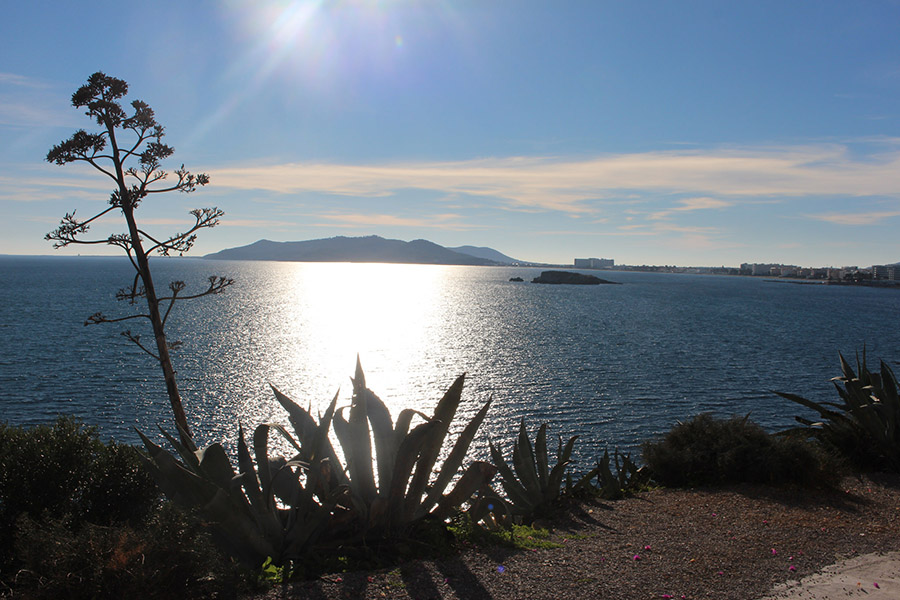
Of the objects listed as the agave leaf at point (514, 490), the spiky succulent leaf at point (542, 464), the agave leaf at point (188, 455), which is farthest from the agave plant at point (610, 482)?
the agave leaf at point (188, 455)

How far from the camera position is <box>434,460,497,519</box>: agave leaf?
5270mm

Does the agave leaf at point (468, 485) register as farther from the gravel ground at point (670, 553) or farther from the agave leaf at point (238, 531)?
the agave leaf at point (238, 531)

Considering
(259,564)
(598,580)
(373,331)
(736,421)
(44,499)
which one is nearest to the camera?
(598,580)

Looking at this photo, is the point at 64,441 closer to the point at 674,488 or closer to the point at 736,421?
the point at 674,488

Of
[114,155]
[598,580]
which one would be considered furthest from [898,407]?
[114,155]

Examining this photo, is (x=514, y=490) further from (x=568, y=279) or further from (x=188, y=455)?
(x=568, y=279)

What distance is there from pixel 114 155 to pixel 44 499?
4301 millimetres

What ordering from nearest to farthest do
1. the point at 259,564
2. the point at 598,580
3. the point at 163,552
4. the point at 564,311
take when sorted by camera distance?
the point at 163,552
the point at 598,580
the point at 259,564
the point at 564,311

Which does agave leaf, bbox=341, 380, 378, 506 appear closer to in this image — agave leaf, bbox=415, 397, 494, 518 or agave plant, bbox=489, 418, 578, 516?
agave leaf, bbox=415, 397, 494, 518

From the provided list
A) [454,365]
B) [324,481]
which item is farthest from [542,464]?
[454,365]

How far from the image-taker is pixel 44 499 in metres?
5.08

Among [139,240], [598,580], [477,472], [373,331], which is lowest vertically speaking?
[373,331]

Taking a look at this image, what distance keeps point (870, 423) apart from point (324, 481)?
826 cm

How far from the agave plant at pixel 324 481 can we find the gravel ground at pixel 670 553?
25.9 inches
